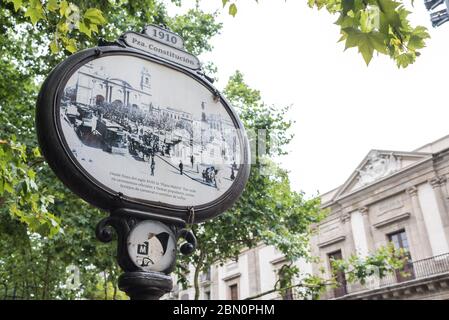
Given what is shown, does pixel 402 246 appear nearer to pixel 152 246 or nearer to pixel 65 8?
pixel 65 8

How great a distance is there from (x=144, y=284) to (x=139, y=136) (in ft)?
1.68

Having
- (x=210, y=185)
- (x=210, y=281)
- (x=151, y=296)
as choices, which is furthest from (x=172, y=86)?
(x=210, y=281)

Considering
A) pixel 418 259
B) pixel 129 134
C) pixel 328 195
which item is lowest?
pixel 129 134

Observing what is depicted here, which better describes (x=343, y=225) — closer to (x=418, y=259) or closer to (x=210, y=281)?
(x=418, y=259)

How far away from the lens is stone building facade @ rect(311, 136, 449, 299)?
15242 mm

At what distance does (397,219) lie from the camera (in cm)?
1703

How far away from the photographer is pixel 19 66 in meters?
9.07

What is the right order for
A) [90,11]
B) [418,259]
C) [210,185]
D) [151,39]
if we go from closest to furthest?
1. [210,185]
2. [151,39]
3. [90,11]
4. [418,259]

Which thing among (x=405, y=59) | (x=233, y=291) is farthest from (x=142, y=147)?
(x=233, y=291)

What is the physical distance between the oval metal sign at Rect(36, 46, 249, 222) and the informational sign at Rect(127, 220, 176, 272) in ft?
0.21

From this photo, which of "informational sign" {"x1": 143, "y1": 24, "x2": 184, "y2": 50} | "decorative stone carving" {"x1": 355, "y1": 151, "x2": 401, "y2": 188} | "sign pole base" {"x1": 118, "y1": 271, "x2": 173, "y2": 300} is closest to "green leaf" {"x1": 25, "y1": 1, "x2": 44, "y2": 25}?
"informational sign" {"x1": 143, "y1": 24, "x2": 184, "y2": 50}

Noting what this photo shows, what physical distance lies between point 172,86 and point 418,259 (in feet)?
52.8

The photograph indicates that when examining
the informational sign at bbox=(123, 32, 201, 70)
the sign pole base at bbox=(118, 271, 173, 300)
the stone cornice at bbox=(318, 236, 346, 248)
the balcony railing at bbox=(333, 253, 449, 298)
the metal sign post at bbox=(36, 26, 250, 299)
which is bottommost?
the sign pole base at bbox=(118, 271, 173, 300)

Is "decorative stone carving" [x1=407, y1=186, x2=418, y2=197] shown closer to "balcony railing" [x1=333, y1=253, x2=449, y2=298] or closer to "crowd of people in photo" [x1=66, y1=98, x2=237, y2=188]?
"balcony railing" [x1=333, y1=253, x2=449, y2=298]
